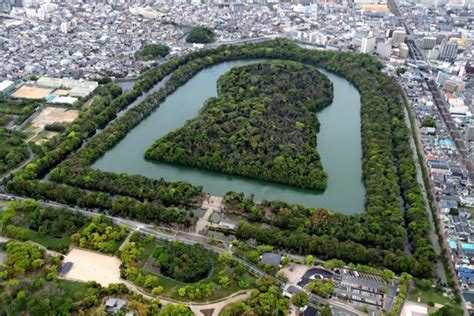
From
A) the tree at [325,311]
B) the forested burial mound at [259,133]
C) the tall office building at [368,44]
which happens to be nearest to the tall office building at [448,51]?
the tall office building at [368,44]

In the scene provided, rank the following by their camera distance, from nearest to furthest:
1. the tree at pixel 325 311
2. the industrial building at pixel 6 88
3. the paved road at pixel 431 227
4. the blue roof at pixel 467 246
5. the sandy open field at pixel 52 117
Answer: the tree at pixel 325 311
the paved road at pixel 431 227
the blue roof at pixel 467 246
the sandy open field at pixel 52 117
the industrial building at pixel 6 88

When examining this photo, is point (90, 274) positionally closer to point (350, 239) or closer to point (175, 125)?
point (350, 239)

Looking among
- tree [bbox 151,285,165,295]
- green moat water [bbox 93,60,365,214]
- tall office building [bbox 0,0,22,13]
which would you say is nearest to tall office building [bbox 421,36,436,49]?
green moat water [bbox 93,60,365,214]

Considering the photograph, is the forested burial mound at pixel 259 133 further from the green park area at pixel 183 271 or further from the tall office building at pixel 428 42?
the tall office building at pixel 428 42

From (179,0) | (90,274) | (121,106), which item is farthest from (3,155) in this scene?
(179,0)

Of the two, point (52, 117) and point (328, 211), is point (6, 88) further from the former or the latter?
point (328, 211)

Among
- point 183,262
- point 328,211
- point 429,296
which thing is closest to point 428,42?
point 328,211
